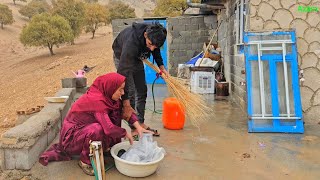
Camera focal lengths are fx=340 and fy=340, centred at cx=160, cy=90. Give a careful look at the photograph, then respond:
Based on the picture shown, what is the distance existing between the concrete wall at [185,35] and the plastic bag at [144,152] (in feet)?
25.4

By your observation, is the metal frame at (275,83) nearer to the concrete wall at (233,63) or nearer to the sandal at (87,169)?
the concrete wall at (233,63)

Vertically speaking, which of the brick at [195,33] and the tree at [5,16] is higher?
the tree at [5,16]

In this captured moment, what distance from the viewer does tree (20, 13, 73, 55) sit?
23.3 meters

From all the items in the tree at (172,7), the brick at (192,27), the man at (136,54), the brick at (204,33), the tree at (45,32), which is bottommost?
the man at (136,54)

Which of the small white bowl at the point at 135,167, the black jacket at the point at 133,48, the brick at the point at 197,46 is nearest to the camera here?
the small white bowl at the point at 135,167

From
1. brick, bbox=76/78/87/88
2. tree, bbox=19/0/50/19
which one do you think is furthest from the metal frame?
tree, bbox=19/0/50/19

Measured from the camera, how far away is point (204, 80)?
790 cm

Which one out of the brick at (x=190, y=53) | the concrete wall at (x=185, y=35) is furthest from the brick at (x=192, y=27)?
the brick at (x=190, y=53)

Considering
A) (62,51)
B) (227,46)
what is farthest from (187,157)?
(62,51)

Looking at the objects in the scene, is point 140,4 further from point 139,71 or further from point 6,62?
point 139,71

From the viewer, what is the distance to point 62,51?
82.5ft

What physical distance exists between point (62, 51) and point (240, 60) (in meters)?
21.2

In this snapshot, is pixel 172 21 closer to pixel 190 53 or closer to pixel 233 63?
pixel 190 53

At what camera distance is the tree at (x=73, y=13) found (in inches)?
1134
